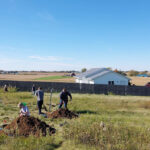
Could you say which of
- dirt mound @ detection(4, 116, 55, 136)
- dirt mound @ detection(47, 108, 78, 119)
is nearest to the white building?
dirt mound @ detection(47, 108, 78, 119)

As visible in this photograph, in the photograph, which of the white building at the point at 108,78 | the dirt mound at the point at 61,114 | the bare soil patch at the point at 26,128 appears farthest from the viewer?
the white building at the point at 108,78

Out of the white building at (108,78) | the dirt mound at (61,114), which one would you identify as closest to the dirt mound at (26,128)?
the dirt mound at (61,114)

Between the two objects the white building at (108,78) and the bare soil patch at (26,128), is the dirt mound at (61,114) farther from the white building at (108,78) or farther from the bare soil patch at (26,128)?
the white building at (108,78)

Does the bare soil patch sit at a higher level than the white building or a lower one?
lower

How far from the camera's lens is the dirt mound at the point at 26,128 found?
21.7 ft

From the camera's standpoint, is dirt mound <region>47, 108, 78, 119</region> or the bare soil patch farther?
dirt mound <region>47, 108, 78, 119</region>

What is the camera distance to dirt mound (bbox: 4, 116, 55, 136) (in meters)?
6.61

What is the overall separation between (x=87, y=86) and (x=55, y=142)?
2189cm

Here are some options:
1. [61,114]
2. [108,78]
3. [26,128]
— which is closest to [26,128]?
[26,128]

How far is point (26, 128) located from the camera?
271 inches

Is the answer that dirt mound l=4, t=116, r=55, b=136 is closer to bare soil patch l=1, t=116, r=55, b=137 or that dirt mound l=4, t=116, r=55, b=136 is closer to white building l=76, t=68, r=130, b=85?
bare soil patch l=1, t=116, r=55, b=137

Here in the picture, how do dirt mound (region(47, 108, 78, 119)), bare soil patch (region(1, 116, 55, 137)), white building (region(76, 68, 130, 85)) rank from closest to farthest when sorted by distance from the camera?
1. bare soil patch (region(1, 116, 55, 137))
2. dirt mound (region(47, 108, 78, 119))
3. white building (region(76, 68, 130, 85))

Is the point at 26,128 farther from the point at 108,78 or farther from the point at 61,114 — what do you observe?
the point at 108,78

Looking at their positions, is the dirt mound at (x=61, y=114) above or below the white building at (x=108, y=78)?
below
